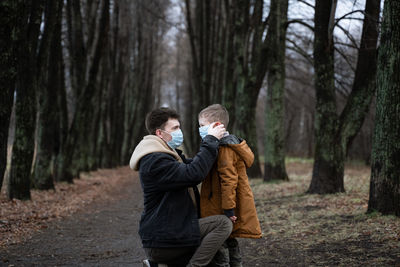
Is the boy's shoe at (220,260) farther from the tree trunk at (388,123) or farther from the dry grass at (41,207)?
the dry grass at (41,207)

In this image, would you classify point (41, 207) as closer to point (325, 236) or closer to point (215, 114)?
point (325, 236)

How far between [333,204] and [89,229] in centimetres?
498

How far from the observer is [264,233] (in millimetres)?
7141

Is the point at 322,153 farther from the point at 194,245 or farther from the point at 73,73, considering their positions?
the point at 73,73

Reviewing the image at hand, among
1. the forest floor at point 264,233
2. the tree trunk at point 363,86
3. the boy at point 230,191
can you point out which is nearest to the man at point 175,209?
the boy at point 230,191

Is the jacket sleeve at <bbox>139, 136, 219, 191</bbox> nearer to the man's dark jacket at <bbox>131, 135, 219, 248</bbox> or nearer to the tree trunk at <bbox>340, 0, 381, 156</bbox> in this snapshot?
the man's dark jacket at <bbox>131, 135, 219, 248</bbox>

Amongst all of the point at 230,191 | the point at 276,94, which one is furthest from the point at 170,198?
the point at 276,94

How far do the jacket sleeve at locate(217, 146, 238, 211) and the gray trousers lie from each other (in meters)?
0.14

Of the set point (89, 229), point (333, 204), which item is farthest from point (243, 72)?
point (89, 229)

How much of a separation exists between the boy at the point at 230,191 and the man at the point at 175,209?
4.2 inches

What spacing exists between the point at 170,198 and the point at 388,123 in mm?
4436

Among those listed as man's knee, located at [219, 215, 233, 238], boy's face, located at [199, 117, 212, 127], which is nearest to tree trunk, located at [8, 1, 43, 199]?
boy's face, located at [199, 117, 212, 127]

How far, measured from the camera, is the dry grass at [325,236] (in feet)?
17.1

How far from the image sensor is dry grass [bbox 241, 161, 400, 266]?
5203mm
